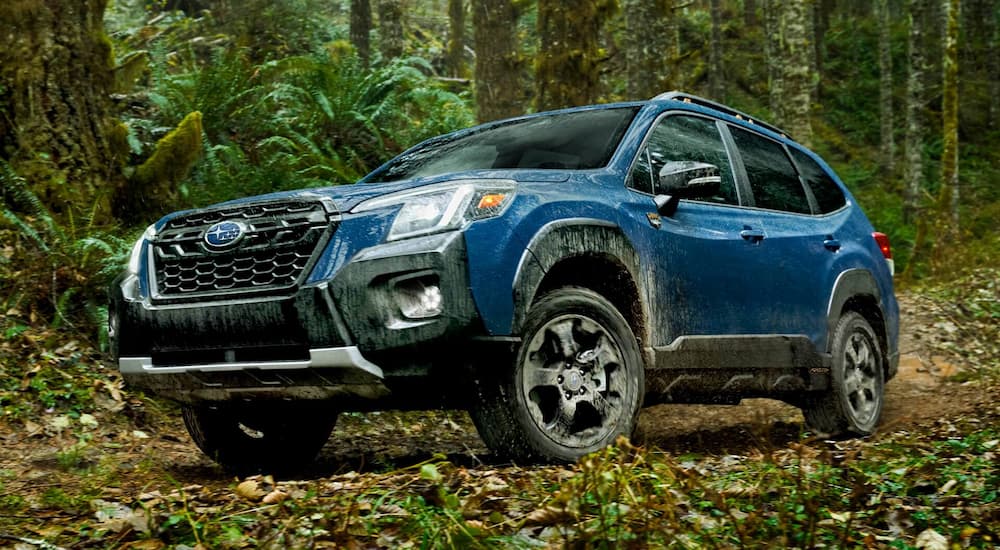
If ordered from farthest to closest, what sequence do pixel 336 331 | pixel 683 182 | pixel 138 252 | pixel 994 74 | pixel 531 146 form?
pixel 994 74 → pixel 531 146 → pixel 683 182 → pixel 138 252 → pixel 336 331

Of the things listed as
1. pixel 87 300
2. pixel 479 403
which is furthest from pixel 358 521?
pixel 87 300

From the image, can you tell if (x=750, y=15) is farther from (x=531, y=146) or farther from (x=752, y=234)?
(x=531, y=146)

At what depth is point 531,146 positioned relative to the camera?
5352 mm

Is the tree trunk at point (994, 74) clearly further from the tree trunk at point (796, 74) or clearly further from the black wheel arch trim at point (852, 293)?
the black wheel arch trim at point (852, 293)

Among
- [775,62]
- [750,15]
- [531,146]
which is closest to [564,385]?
[531,146]

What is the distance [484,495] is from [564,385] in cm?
111

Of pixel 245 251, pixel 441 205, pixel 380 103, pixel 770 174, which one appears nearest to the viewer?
pixel 441 205

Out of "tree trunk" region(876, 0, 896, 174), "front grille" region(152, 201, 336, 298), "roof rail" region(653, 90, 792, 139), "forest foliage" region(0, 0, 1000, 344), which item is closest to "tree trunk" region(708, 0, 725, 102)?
"forest foliage" region(0, 0, 1000, 344)

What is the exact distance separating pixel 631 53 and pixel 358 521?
615 inches

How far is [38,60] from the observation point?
7.51 meters

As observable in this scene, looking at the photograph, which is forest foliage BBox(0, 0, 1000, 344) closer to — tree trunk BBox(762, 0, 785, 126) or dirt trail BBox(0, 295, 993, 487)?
tree trunk BBox(762, 0, 785, 126)

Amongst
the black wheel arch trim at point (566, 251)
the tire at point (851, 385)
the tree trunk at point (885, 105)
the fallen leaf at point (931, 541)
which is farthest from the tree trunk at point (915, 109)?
the fallen leaf at point (931, 541)

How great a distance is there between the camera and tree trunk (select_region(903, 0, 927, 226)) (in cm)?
2019

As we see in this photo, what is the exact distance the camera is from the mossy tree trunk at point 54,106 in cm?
741
